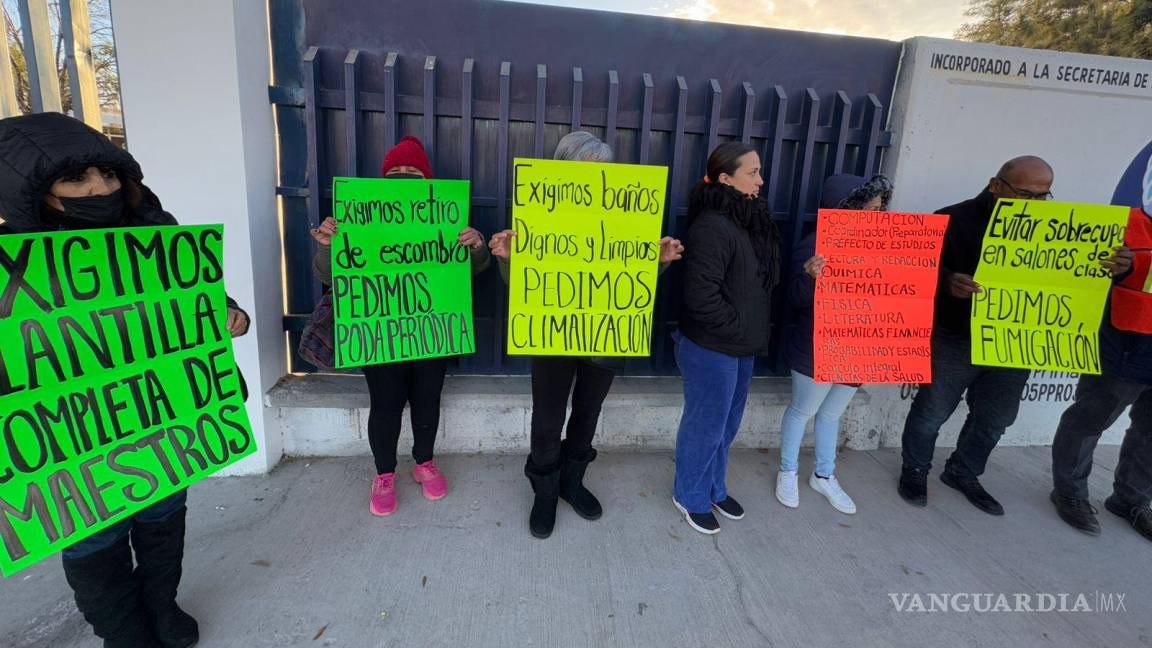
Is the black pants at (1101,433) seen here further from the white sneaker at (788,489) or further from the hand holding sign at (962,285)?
the white sneaker at (788,489)

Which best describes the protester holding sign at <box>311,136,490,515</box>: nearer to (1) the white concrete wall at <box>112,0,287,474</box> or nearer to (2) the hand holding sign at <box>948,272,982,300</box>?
(1) the white concrete wall at <box>112,0,287,474</box>

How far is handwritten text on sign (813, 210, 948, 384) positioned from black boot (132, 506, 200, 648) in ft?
9.45

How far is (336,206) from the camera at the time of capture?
2.52 m

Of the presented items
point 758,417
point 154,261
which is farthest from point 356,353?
point 758,417

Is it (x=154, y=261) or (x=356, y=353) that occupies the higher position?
(x=154, y=261)

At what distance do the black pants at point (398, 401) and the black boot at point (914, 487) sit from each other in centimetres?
282

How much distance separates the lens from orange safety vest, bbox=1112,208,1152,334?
9.32ft

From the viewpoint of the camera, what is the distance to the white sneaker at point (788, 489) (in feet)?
10.3

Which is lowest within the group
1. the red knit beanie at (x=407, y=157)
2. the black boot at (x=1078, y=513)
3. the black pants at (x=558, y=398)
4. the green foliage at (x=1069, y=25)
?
the black boot at (x=1078, y=513)

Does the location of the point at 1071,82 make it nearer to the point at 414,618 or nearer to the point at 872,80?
the point at 872,80

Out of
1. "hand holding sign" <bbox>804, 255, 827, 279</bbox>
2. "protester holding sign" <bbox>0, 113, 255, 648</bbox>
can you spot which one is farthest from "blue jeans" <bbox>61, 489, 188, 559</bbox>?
"hand holding sign" <bbox>804, 255, 827, 279</bbox>

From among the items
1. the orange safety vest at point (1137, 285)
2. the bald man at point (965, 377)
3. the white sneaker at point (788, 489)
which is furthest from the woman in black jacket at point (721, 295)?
the orange safety vest at point (1137, 285)

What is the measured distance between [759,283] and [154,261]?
238 cm

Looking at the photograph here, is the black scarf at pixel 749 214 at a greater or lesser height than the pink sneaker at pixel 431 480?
greater
